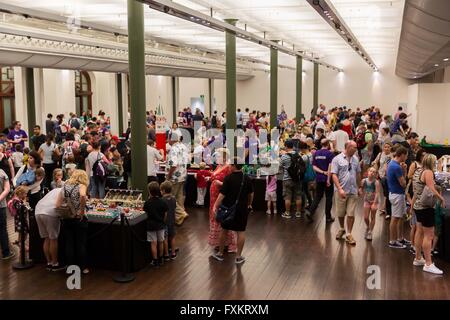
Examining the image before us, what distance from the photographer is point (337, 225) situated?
8938mm

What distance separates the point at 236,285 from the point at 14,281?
281 centimetres

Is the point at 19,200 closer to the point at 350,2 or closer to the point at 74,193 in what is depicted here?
the point at 74,193

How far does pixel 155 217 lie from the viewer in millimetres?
6516

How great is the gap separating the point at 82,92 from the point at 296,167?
18849 millimetres

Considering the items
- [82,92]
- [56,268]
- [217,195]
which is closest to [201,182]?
[217,195]

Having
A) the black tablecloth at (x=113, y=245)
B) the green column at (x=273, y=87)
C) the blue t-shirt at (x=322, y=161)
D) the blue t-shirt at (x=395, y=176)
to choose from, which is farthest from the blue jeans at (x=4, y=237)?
the green column at (x=273, y=87)

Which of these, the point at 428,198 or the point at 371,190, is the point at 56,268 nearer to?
the point at 371,190

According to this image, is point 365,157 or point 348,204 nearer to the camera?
point 348,204

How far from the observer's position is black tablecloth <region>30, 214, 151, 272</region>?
657cm

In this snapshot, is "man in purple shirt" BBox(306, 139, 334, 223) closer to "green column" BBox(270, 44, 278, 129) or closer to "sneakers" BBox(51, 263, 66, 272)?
"sneakers" BBox(51, 263, 66, 272)

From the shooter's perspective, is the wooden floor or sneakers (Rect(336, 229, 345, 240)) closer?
the wooden floor

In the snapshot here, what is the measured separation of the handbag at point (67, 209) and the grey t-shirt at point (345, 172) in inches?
153

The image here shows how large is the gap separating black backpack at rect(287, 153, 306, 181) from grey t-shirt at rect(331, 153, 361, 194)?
130 centimetres

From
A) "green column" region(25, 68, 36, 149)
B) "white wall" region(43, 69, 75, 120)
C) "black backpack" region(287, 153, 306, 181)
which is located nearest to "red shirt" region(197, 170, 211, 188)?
"black backpack" region(287, 153, 306, 181)
